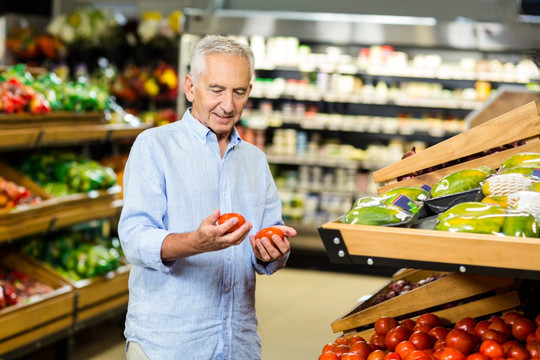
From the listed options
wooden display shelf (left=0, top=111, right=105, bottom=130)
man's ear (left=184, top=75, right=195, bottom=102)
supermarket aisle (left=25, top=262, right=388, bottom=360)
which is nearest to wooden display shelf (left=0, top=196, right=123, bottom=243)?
wooden display shelf (left=0, top=111, right=105, bottom=130)

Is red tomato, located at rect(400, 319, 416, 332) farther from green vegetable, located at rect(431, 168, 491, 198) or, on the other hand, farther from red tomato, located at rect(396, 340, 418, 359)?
green vegetable, located at rect(431, 168, 491, 198)

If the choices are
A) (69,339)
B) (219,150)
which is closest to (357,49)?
(69,339)

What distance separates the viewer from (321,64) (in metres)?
8.28

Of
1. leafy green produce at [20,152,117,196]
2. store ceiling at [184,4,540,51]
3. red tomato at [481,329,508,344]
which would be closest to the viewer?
red tomato at [481,329,508,344]

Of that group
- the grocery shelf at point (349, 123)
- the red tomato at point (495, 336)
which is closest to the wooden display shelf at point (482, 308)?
the red tomato at point (495, 336)

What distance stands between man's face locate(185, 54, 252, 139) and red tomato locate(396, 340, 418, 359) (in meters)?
0.88

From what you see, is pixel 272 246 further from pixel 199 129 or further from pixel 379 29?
pixel 379 29

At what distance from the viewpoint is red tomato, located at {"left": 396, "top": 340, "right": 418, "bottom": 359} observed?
1.81 meters

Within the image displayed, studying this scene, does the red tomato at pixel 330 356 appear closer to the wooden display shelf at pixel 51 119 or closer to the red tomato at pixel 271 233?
the red tomato at pixel 271 233

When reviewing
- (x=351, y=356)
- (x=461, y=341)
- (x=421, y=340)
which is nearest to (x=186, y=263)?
(x=351, y=356)

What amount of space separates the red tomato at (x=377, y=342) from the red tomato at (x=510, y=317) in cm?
33

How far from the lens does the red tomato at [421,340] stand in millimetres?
1867

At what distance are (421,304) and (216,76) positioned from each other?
3.00 feet

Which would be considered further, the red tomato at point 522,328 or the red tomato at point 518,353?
the red tomato at point 522,328
